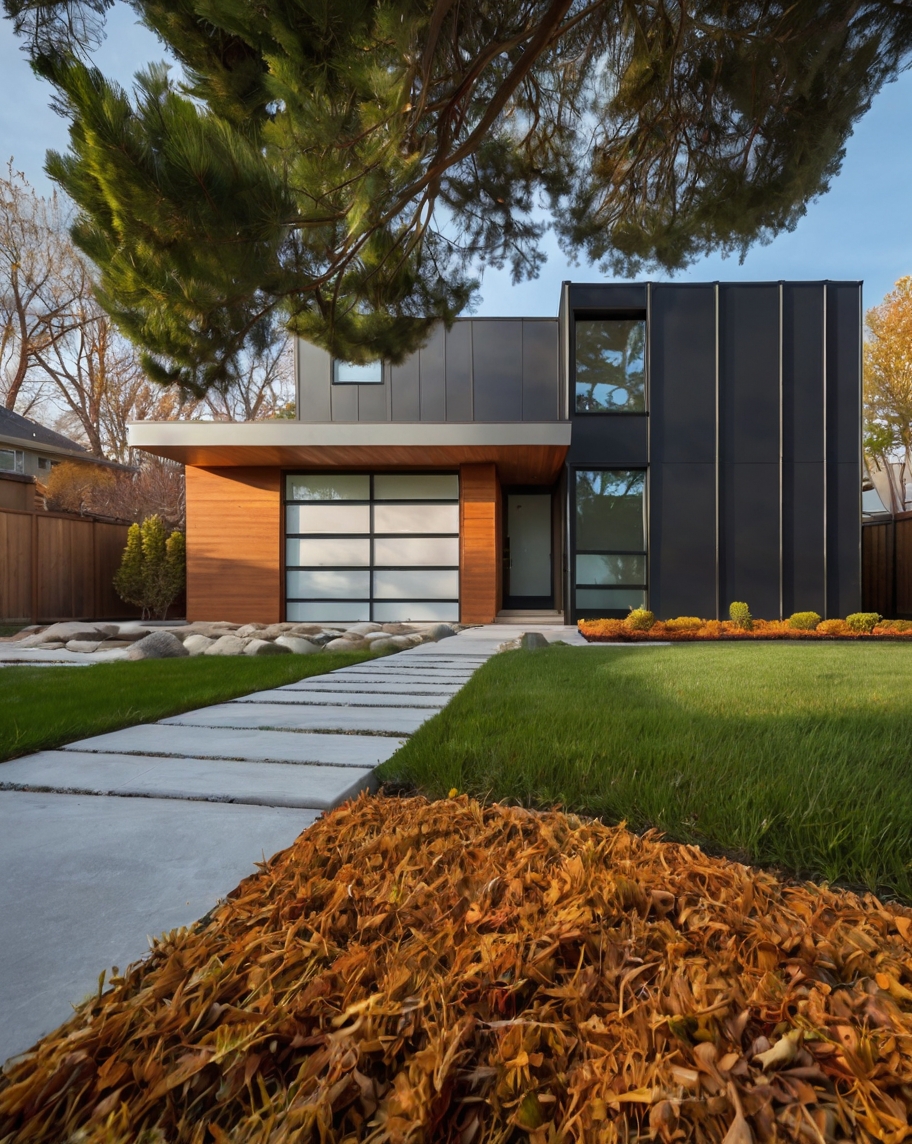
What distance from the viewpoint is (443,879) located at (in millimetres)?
1165

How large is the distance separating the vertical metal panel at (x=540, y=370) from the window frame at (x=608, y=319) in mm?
1175

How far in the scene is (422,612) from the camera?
10.9 m

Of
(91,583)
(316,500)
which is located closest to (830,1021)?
(316,500)

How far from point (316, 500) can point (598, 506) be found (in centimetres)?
496

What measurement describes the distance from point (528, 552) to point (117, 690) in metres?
9.89

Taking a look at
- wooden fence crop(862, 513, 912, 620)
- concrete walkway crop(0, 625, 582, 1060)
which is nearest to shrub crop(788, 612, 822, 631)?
wooden fence crop(862, 513, 912, 620)

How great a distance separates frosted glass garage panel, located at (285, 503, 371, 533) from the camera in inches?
431

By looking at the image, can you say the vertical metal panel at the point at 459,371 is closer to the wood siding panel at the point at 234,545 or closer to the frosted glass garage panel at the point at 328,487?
the frosted glass garage panel at the point at 328,487

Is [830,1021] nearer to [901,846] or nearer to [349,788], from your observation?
[901,846]

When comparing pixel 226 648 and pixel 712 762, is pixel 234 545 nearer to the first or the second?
pixel 226 648

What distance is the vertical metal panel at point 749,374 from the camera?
32.1 ft

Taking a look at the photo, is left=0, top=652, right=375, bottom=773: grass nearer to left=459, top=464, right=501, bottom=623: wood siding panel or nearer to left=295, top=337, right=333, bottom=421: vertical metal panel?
left=459, top=464, right=501, bottom=623: wood siding panel

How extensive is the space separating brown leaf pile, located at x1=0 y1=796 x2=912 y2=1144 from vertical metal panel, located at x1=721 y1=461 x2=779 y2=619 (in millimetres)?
9437

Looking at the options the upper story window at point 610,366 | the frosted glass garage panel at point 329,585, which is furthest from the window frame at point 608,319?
the frosted glass garage panel at point 329,585
